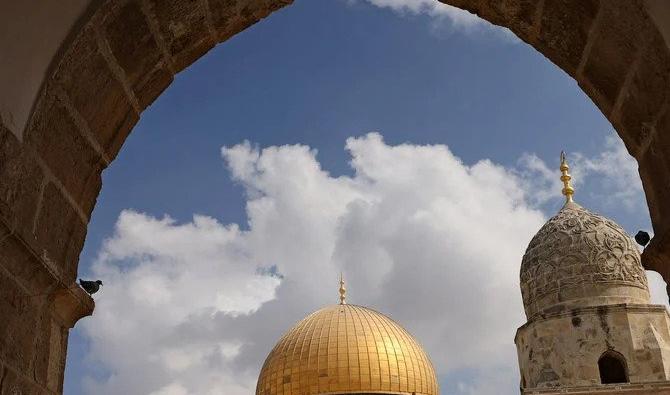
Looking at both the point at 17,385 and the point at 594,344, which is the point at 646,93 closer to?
the point at 17,385

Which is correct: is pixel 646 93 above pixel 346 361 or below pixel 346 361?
below

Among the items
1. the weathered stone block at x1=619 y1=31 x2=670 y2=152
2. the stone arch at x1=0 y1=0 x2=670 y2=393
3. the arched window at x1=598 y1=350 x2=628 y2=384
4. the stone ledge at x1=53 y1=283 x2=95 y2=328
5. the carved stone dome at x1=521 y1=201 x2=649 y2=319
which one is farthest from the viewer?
the carved stone dome at x1=521 y1=201 x2=649 y2=319

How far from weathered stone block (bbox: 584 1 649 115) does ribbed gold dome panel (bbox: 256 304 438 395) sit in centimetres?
1958

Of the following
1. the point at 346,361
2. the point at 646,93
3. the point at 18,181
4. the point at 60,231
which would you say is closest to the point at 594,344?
the point at 346,361

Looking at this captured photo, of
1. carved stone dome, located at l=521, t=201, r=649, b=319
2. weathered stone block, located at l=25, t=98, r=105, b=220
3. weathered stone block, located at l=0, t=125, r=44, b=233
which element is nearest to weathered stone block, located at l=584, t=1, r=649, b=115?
weathered stone block, located at l=25, t=98, r=105, b=220

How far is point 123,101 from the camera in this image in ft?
12.3

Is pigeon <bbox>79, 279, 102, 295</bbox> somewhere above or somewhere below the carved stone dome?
below

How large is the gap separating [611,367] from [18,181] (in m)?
14.0

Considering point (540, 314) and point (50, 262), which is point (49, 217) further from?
point (540, 314)

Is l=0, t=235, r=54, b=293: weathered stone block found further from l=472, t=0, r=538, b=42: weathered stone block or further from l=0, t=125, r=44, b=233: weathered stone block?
l=472, t=0, r=538, b=42: weathered stone block

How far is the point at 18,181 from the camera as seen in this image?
2969 millimetres

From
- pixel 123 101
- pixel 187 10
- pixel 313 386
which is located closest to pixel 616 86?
pixel 187 10

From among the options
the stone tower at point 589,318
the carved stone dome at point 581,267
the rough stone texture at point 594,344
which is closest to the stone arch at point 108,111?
the stone tower at point 589,318

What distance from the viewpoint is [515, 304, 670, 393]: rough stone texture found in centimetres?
1448
